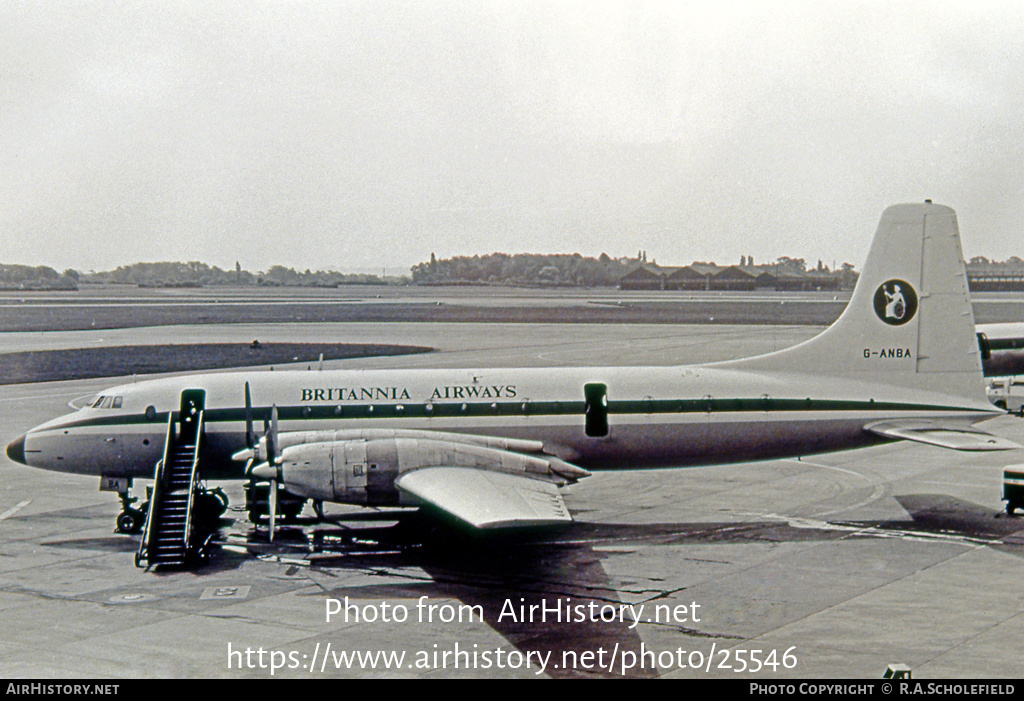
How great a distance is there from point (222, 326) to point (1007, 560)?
309 ft

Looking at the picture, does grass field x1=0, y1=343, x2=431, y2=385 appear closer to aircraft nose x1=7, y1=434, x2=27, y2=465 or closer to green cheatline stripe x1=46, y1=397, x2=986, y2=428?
aircraft nose x1=7, y1=434, x2=27, y2=465

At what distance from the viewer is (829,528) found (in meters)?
25.5

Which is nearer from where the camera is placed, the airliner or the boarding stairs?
the boarding stairs

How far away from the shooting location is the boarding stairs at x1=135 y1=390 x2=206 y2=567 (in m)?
22.5

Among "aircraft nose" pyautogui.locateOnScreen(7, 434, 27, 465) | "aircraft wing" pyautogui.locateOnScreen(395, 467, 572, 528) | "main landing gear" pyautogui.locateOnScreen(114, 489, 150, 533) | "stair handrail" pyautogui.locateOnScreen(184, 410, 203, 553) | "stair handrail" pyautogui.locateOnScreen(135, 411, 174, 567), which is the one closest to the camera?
"aircraft wing" pyautogui.locateOnScreen(395, 467, 572, 528)

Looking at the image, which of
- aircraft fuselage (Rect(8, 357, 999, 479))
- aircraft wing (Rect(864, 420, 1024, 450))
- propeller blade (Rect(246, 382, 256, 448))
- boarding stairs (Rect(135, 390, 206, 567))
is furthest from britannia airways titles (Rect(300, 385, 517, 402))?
aircraft wing (Rect(864, 420, 1024, 450))

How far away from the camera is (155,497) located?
23391mm

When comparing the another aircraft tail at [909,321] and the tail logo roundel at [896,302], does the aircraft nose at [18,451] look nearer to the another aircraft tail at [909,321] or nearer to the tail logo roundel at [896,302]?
the another aircraft tail at [909,321]

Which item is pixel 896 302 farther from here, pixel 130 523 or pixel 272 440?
pixel 130 523

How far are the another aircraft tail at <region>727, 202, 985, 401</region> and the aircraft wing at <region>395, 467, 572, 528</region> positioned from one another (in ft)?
29.8

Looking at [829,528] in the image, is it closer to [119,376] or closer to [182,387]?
[182,387]

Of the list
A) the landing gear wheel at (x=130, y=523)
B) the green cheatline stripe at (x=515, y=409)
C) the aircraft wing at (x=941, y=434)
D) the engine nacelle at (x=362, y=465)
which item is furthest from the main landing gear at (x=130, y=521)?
the aircraft wing at (x=941, y=434)

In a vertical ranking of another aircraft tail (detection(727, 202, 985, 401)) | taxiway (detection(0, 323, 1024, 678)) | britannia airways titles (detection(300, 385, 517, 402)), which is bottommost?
taxiway (detection(0, 323, 1024, 678))

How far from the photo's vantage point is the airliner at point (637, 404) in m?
25.9
